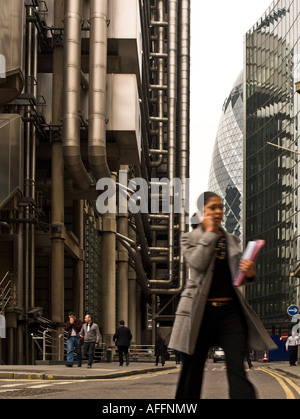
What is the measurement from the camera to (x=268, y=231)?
296 feet

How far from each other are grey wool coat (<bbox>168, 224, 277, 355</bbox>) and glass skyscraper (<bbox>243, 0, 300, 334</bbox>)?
69.6 metres

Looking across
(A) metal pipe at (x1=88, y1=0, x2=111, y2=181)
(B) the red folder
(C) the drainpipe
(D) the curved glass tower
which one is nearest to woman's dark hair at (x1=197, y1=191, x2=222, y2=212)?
(B) the red folder

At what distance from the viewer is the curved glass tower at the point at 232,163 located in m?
186

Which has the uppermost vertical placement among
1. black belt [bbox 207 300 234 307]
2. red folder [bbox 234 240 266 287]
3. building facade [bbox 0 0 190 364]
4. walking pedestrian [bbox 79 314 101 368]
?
building facade [bbox 0 0 190 364]

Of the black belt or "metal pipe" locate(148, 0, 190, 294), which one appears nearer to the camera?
the black belt

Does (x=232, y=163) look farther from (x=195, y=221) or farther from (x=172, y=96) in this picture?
(x=195, y=221)

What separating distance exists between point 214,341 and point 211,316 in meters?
0.21

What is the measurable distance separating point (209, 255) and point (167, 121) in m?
61.3

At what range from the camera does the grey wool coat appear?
6414 millimetres

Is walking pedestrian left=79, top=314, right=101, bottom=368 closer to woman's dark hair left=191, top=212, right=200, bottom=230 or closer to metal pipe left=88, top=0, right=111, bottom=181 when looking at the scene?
metal pipe left=88, top=0, right=111, bottom=181

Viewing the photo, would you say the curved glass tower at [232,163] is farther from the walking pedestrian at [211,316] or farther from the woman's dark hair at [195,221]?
the walking pedestrian at [211,316]

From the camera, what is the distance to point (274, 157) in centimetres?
8781
